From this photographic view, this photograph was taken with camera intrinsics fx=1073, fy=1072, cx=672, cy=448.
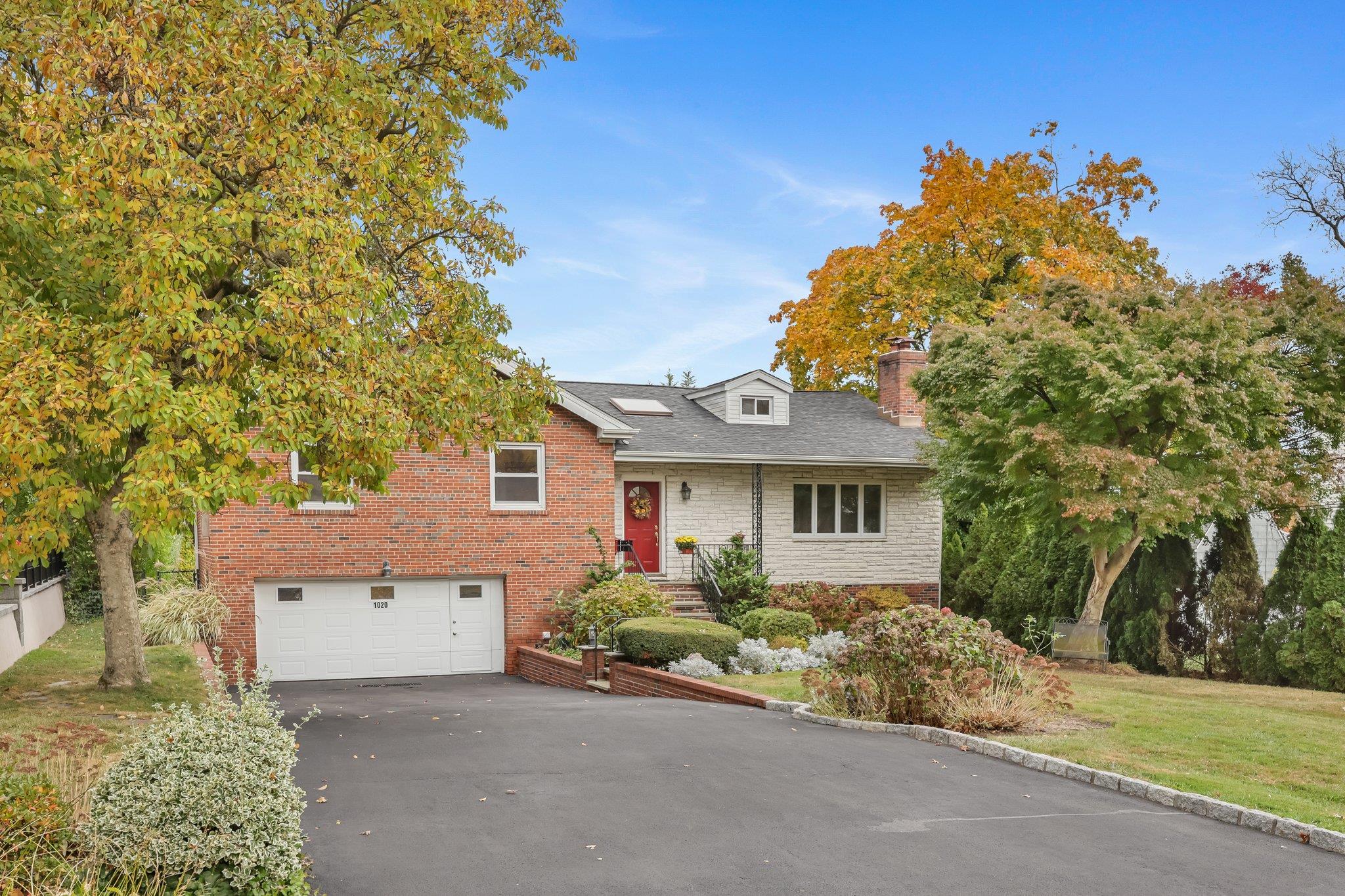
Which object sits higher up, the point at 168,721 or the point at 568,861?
the point at 168,721

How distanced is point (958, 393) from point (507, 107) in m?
10.1

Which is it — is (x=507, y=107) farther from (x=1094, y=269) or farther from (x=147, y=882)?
(x=1094, y=269)

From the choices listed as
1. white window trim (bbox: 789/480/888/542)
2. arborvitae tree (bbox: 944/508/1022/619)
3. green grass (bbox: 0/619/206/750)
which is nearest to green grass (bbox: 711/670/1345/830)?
green grass (bbox: 0/619/206/750)

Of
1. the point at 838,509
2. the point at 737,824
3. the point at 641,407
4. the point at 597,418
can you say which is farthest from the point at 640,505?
the point at 737,824

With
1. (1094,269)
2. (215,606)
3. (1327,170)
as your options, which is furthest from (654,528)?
(1327,170)

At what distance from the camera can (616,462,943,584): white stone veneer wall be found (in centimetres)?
2377

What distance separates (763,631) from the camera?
20.1m

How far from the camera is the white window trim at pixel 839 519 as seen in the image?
24.7 meters

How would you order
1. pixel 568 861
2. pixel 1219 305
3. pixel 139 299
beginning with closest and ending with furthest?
pixel 568 861 < pixel 139 299 < pixel 1219 305

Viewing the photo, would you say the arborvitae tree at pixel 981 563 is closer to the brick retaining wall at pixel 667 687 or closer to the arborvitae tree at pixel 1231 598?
the arborvitae tree at pixel 1231 598

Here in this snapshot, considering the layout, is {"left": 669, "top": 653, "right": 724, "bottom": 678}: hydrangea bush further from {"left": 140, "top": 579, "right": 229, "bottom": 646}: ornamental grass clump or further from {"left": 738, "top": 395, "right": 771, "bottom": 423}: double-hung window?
{"left": 738, "top": 395, "right": 771, "bottom": 423}: double-hung window

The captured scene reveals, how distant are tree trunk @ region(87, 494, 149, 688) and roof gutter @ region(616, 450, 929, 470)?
34.6 feet

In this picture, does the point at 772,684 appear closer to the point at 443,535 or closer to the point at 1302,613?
the point at 443,535

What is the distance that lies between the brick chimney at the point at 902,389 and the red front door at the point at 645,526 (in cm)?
737
